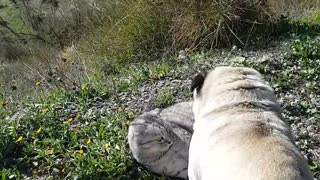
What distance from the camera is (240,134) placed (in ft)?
11.3

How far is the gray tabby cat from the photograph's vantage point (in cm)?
485

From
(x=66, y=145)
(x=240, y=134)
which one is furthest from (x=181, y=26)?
(x=240, y=134)

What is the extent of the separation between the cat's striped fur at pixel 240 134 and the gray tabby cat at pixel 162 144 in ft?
2.44

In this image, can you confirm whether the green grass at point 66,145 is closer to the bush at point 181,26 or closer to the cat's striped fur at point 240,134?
the cat's striped fur at point 240,134

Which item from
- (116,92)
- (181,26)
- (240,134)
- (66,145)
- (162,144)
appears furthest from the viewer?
(181,26)

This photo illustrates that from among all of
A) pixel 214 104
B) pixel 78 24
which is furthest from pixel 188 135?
pixel 78 24

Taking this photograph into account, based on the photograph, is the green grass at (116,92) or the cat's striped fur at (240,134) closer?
the cat's striped fur at (240,134)

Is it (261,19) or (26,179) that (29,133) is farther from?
(261,19)

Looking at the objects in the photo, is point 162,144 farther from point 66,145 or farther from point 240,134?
point 240,134

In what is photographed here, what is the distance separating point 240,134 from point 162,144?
1.55 metres

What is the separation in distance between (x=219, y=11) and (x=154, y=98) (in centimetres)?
274

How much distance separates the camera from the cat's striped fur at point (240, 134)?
306 centimetres

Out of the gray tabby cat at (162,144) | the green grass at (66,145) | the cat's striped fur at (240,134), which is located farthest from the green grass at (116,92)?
the cat's striped fur at (240,134)

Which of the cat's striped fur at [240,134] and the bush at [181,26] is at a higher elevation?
the cat's striped fur at [240,134]
